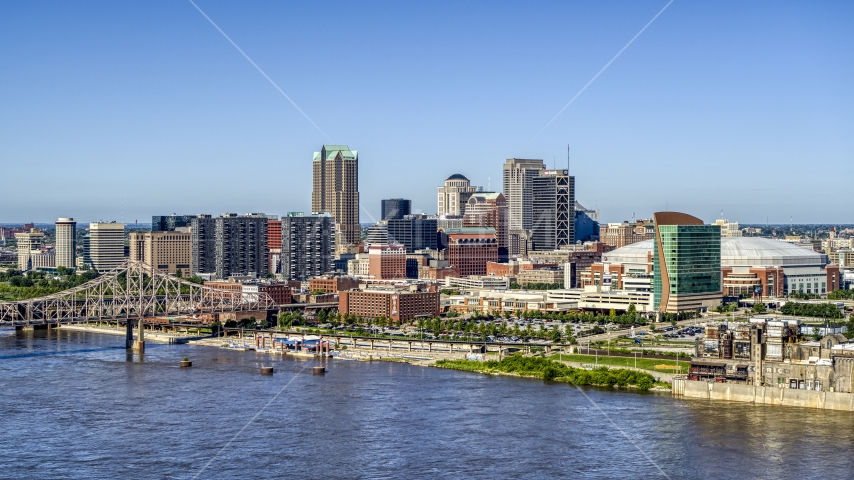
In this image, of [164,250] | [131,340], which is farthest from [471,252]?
[131,340]

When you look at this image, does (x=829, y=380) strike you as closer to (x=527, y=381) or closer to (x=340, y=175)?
(x=527, y=381)

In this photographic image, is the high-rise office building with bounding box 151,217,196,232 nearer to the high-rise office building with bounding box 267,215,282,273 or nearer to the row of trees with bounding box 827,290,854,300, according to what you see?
the high-rise office building with bounding box 267,215,282,273

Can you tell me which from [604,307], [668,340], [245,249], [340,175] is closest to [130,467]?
[668,340]

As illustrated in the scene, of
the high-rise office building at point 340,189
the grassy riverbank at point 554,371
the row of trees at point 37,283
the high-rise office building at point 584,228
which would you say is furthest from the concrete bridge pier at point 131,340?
the high-rise office building at point 584,228

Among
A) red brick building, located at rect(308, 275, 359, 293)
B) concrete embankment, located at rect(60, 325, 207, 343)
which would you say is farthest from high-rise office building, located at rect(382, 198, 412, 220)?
concrete embankment, located at rect(60, 325, 207, 343)

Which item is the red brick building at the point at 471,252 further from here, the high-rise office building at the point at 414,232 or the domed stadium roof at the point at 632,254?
the domed stadium roof at the point at 632,254
